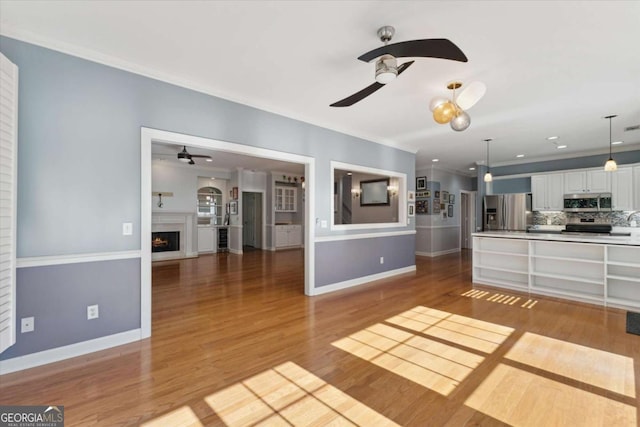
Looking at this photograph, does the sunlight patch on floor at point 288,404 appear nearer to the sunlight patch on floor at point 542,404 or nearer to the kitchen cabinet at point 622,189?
the sunlight patch on floor at point 542,404

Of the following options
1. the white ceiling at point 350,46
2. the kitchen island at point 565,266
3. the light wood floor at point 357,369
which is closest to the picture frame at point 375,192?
the kitchen island at point 565,266

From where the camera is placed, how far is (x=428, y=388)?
2.15 metres

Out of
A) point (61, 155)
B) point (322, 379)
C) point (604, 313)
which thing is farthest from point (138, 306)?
point (604, 313)

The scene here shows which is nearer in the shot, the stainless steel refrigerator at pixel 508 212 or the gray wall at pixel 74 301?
the gray wall at pixel 74 301

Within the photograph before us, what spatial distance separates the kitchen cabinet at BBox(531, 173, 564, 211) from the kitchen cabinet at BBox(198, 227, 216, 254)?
919 centimetres

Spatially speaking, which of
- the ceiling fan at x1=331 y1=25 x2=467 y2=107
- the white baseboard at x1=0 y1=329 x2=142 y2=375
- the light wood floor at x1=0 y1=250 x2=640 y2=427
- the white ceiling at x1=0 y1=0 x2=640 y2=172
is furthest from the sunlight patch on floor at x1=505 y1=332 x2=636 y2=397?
the white baseboard at x1=0 y1=329 x2=142 y2=375

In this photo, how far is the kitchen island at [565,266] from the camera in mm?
3965

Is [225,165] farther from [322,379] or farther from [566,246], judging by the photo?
[566,246]

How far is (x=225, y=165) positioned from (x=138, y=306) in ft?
20.3

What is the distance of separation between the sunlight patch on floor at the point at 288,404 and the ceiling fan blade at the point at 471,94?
2719 mm

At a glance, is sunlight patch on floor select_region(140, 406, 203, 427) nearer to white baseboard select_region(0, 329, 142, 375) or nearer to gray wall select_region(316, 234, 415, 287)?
white baseboard select_region(0, 329, 142, 375)

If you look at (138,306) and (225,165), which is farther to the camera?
(225,165)

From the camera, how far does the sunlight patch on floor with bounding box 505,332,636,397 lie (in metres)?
2.21

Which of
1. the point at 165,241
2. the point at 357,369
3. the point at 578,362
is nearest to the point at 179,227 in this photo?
the point at 165,241
